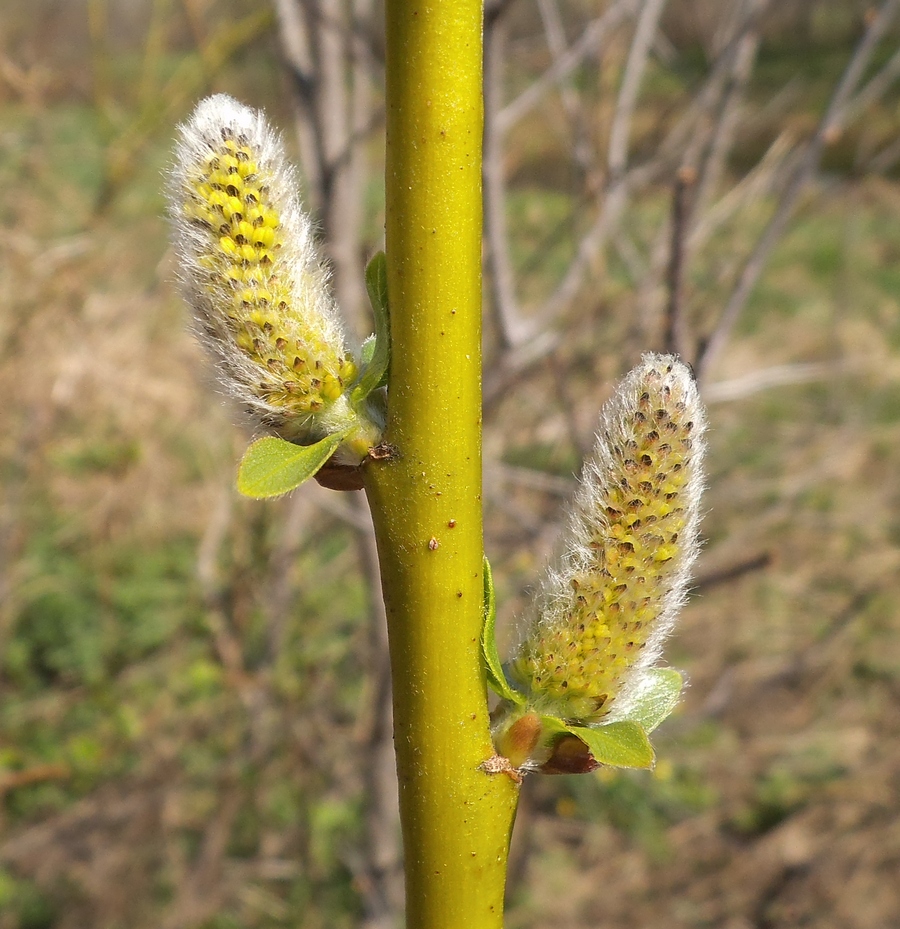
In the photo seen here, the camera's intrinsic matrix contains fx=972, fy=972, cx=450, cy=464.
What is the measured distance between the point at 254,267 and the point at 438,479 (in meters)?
0.23

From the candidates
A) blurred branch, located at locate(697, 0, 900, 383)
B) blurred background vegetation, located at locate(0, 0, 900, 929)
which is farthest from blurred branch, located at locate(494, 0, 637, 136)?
blurred branch, located at locate(697, 0, 900, 383)

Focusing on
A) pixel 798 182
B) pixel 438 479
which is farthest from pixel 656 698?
pixel 798 182

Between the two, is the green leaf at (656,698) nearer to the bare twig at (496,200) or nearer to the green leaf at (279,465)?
the green leaf at (279,465)

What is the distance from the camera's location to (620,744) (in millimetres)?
750

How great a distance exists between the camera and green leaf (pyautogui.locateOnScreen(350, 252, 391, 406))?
70 cm

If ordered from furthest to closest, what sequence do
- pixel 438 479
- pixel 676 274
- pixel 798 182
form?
pixel 798 182 < pixel 676 274 < pixel 438 479

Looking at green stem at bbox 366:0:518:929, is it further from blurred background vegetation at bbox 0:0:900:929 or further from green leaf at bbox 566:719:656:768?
blurred background vegetation at bbox 0:0:900:929

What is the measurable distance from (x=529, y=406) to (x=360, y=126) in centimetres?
135

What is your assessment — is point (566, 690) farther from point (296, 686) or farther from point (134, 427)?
point (134, 427)

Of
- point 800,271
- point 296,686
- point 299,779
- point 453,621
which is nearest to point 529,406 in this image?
point 296,686

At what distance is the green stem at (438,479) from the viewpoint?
61 cm

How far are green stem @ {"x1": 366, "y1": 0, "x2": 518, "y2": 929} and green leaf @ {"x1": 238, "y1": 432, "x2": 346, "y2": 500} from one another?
4 cm

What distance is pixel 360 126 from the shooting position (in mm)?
2312

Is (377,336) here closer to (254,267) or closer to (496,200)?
(254,267)
